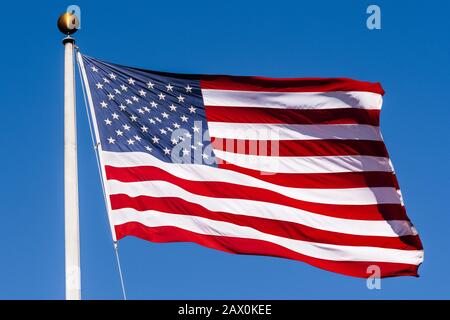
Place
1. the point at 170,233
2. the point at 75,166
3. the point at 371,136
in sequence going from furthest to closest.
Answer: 1. the point at 371,136
2. the point at 170,233
3. the point at 75,166

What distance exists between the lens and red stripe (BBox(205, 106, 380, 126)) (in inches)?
826

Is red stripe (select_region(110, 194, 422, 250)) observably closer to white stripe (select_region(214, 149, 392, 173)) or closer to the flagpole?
white stripe (select_region(214, 149, 392, 173))

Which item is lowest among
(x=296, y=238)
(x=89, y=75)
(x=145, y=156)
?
(x=296, y=238)

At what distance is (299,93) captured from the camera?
21.1 m

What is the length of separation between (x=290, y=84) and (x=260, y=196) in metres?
2.11

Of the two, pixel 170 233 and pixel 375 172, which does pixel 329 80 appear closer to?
pixel 375 172

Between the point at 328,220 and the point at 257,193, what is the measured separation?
4.32 feet

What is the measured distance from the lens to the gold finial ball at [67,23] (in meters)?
18.9

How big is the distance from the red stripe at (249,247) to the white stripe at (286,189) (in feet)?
3.40

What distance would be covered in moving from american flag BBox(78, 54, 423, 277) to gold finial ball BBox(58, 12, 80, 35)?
111 centimetres

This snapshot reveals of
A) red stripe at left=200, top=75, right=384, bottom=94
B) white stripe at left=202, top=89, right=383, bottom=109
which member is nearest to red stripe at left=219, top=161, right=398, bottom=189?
white stripe at left=202, top=89, right=383, bottom=109

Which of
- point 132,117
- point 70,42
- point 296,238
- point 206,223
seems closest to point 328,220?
point 296,238

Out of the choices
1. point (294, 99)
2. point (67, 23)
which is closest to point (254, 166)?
point (294, 99)

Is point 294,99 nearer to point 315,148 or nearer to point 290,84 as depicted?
point 290,84
